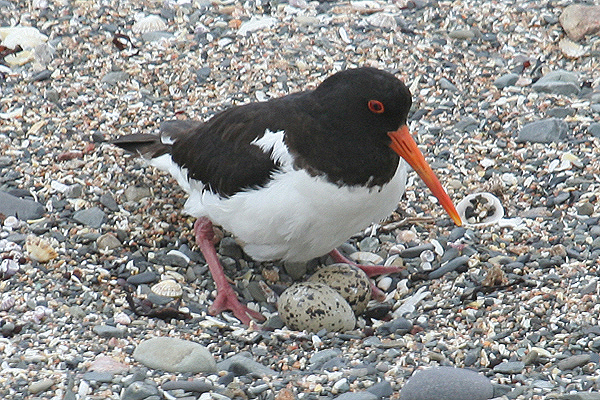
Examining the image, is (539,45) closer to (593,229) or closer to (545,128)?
(545,128)

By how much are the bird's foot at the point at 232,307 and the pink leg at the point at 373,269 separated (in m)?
0.61

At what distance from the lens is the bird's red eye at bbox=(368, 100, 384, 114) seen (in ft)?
13.5

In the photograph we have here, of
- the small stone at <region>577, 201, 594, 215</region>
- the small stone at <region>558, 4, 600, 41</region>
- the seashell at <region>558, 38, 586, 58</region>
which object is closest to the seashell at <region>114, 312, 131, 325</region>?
the small stone at <region>577, 201, 594, 215</region>

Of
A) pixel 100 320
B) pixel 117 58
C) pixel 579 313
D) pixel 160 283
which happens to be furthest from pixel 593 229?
pixel 117 58

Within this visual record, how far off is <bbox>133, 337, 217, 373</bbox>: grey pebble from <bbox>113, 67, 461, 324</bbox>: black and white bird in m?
0.68

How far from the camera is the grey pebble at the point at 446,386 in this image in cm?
338

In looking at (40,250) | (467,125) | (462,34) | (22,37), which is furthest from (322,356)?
(22,37)

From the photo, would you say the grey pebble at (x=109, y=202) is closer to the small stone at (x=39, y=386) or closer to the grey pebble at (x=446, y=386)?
the small stone at (x=39, y=386)

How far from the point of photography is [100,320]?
427 centimetres

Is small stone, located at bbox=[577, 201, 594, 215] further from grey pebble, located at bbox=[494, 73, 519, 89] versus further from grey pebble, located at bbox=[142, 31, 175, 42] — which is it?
grey pebble, located at bbox=[142, 31, 175, 42]

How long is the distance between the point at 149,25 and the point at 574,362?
4.45 metres

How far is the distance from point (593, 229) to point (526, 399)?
66.3 inches

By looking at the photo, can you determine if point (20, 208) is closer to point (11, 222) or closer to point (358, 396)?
point (11, 222)

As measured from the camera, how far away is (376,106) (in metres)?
4.12
